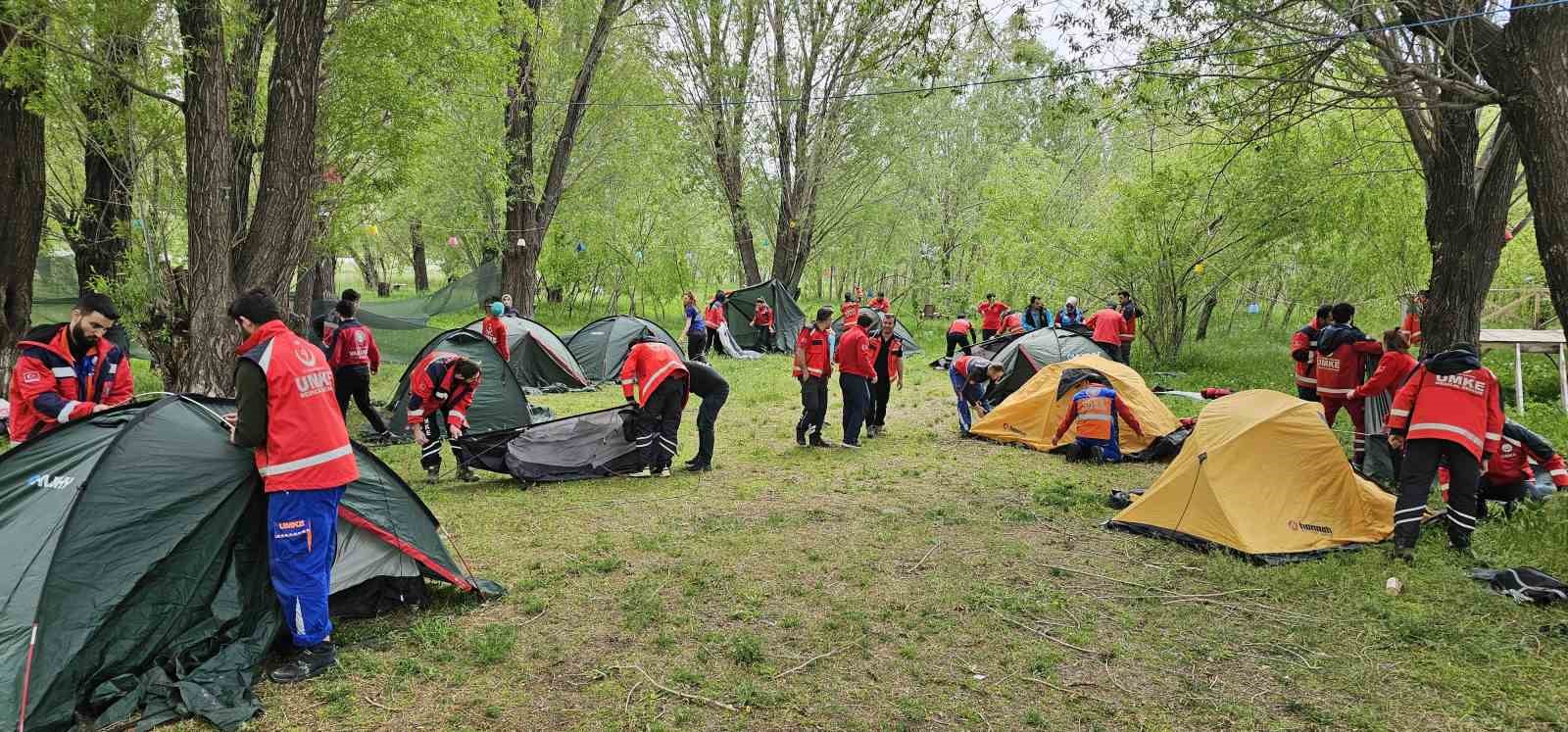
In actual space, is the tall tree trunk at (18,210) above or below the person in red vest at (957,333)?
above

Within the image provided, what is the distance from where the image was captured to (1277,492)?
21.2 feet

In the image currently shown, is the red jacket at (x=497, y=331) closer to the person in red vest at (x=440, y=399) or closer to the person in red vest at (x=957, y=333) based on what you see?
the person in red vest at (x=440, y=399)

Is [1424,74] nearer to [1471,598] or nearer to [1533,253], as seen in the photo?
[1471,598]

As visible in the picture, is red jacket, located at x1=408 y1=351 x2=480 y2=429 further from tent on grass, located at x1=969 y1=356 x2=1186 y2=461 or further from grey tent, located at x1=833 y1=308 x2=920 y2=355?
tent on grass, located at x1=969 y1=356 x2=1186 y2=461

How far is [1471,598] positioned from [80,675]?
750 cm

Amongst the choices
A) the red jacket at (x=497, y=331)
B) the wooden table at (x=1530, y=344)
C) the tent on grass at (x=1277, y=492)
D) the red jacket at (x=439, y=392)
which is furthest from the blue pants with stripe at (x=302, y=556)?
the wooden table at (x=1530, y=344)

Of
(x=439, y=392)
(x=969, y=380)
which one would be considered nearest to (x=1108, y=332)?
(x=969, y=380)

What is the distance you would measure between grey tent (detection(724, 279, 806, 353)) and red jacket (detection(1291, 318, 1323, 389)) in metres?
12.3

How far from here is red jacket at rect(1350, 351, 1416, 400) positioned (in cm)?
806

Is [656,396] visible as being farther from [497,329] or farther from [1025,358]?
[1025,358]

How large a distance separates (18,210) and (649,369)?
8.03 meters

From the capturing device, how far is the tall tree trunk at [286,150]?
297 inches

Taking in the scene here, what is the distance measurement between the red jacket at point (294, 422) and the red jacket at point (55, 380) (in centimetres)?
236

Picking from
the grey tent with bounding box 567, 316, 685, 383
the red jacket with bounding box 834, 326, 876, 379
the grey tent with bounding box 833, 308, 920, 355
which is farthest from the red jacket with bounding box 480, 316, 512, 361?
the red jacket with bounding box 834, 326, 876, 379
